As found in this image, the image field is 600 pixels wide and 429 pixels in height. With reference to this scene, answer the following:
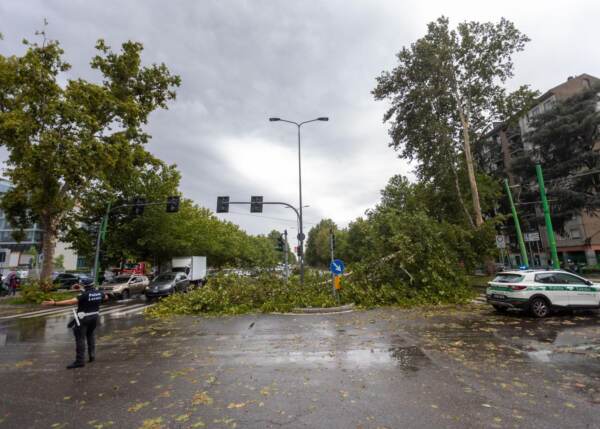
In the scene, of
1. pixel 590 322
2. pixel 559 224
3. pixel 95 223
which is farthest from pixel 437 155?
pixel 95 223

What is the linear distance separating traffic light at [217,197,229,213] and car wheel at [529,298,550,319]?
611 inches

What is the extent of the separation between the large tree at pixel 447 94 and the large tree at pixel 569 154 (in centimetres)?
1391

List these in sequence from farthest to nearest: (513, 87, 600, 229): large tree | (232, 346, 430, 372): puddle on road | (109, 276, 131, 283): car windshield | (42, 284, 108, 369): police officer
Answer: (513, 87, 600, 229): large tree
(109, 276, 131, 283): car windshield
(42, 284, 108, 369): police officer
(232, 346, 430, 372): puddle on road

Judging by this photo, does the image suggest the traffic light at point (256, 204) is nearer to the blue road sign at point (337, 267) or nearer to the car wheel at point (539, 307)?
the blue road sign at point (337, 267)

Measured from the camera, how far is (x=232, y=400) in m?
4.36

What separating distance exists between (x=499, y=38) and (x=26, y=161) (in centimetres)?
3223

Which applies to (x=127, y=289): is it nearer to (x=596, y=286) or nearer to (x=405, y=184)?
(x=596, y=286)

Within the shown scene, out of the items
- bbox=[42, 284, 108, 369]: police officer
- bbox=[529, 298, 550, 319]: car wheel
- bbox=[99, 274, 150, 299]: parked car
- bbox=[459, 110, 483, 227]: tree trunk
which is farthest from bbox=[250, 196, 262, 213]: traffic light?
bbox=[459, 110, 483, 227]: tree trunk

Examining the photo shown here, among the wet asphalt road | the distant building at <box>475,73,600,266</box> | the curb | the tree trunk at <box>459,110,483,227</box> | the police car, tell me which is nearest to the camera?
the wet asphalt road

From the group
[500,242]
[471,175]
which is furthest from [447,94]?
[500,242]

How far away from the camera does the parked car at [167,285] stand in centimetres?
1989

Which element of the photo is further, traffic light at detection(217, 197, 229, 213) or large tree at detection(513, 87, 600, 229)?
large tree at detection(513, 87, 600, 229)

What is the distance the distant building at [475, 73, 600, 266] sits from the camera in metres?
38.8

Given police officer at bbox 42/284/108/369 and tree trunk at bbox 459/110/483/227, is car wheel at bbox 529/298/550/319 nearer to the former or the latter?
police officer at bbox 42/284/108/369
